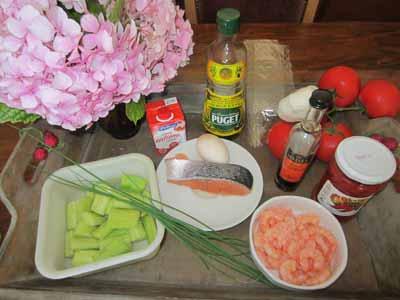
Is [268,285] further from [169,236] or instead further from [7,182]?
[7,182]

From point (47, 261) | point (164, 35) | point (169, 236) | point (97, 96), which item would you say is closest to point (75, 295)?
point (47, 261)

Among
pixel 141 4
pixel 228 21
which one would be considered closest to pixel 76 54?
pixel 141 4

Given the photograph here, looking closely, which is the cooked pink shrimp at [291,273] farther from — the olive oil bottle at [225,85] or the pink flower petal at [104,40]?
Answer: the pink flower petal at [104,40]

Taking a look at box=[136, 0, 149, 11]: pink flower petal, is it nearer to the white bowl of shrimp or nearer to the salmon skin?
the salmon skin

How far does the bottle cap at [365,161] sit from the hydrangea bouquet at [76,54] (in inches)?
14.1

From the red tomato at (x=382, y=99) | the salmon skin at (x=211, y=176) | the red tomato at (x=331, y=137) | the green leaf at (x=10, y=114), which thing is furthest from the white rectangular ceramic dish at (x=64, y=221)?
the red tomato at (x=382, y=99)

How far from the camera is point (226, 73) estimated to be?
648 millimetres

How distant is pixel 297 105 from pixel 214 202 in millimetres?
268

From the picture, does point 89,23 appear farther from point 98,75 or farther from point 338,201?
point 338,201

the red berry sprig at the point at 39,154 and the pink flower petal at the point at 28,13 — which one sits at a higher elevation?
the pink flower petal at the point at 28,13

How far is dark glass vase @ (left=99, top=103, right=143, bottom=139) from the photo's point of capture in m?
0.71

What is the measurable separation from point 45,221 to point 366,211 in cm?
63

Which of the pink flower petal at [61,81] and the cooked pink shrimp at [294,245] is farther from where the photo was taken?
the cooked pink shrimp at [294,245]

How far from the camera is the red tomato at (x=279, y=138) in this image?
70 cm
